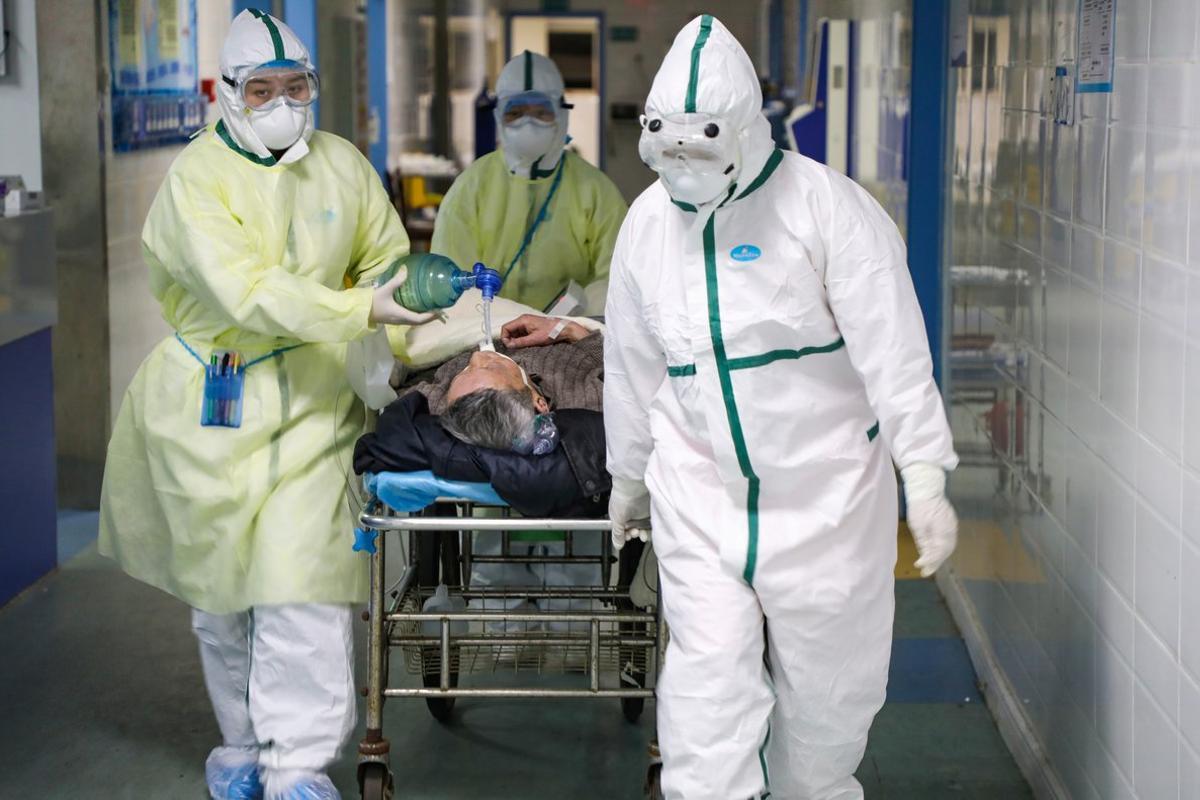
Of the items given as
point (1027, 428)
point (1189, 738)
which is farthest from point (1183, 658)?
point (1027, 428)

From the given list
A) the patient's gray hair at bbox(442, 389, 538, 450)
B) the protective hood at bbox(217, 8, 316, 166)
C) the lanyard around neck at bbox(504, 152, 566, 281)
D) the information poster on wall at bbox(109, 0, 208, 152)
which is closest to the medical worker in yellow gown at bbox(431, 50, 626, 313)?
the lanyard around neck at bbox(504, 152, 566, 281)

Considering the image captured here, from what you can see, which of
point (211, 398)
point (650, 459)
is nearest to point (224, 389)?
point (211, 398)

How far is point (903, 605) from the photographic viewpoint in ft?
15.7

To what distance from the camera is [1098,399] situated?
2.86 metres

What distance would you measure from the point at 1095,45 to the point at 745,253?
802 millimetres

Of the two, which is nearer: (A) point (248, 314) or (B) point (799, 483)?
(B) point (799, 483)

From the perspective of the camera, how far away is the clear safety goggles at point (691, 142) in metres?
2.46

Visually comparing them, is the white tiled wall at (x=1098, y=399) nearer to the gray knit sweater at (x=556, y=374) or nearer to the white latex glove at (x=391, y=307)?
the gray knit sweater at (x=556, y=374)

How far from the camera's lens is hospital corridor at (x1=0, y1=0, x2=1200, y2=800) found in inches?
99.4

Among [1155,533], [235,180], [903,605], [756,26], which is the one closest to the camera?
[1155,533]

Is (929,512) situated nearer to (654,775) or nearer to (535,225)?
(654,775)

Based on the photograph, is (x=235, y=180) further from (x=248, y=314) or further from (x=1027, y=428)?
(x=1027, y=428)

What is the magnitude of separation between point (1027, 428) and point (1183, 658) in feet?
4.26

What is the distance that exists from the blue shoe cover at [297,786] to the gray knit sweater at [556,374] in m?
0.75
